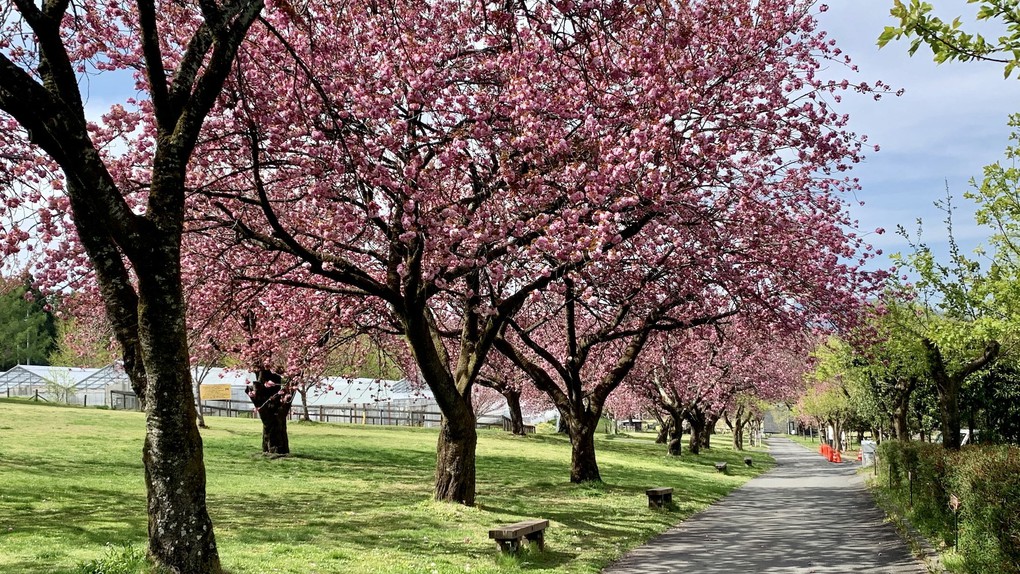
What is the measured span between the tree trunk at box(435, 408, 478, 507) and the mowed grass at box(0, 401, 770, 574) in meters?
0.44

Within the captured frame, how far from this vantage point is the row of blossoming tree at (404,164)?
798 cm

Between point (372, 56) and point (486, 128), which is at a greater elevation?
point (372, 56)

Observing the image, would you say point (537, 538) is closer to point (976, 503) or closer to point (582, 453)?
point (976, 503)

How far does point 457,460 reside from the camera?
15.5 meters

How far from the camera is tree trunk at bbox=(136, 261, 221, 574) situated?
25.6 ft

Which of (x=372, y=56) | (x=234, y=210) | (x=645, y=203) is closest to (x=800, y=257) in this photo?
(x=645, y=203)

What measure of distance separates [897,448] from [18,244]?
59.8ft

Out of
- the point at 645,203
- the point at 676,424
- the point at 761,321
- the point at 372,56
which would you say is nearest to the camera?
the point at 372,56

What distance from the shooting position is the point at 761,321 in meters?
19.6

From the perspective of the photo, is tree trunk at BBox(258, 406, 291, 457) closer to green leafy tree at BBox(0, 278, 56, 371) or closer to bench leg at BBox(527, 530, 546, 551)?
bench leg at BBox(527, 530, 546, 551)

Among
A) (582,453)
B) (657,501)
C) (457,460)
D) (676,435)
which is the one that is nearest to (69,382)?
(676,435)

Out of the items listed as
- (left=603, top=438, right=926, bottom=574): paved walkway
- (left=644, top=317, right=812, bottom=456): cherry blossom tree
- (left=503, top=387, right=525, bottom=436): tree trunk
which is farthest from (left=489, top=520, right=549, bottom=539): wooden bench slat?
(left=503, top=387, right=525, bottom=436): tree trunk

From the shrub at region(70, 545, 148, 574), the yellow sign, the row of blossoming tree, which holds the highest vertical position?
the row of blossoming tree

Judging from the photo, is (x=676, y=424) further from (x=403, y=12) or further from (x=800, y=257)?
(x=403, y=12)
